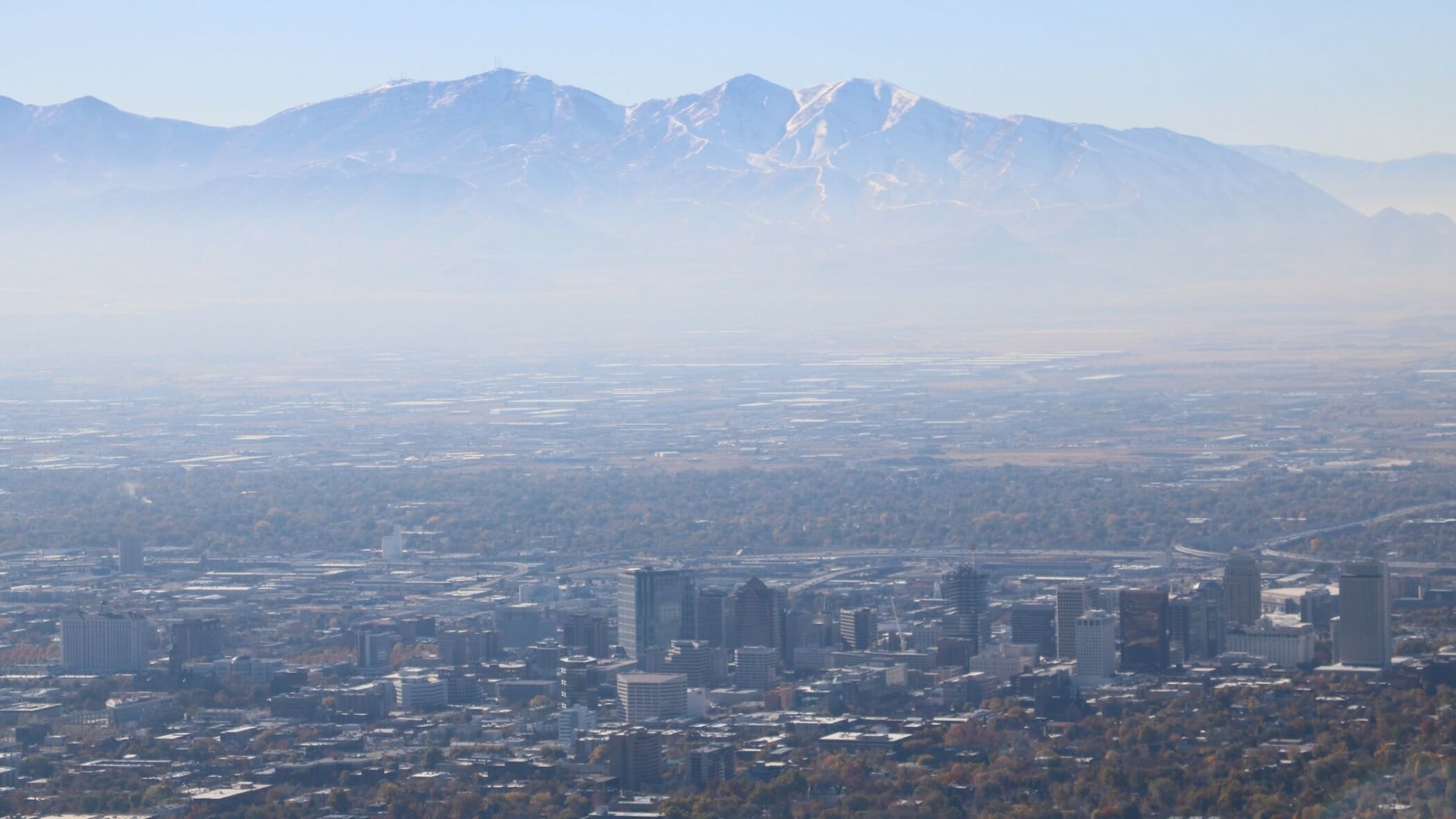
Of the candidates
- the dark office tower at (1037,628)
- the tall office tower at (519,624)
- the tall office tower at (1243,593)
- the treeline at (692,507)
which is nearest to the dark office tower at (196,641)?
the tall office tower at (519,624)

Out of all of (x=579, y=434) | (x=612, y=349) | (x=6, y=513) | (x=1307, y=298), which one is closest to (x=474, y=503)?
(x=6, y=513)

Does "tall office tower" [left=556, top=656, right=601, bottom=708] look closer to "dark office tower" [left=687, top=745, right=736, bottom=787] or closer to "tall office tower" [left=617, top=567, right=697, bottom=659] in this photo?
"tall office tower" [left=617, top=567, right=697, bottom=659]

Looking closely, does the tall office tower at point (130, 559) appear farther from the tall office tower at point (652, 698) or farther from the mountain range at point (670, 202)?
the mountain range at point (670, 202)

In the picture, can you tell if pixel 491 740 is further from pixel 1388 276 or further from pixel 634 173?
pixel 634 173

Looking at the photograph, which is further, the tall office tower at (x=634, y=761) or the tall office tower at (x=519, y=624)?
the tall office tower at (x=519, y=624)

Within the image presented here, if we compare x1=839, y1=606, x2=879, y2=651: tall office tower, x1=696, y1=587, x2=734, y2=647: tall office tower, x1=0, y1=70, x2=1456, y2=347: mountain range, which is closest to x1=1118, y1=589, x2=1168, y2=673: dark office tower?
x1=839, y1=606, x2=879, y2=651: tall office tower

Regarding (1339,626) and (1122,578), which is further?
(1122,578)
